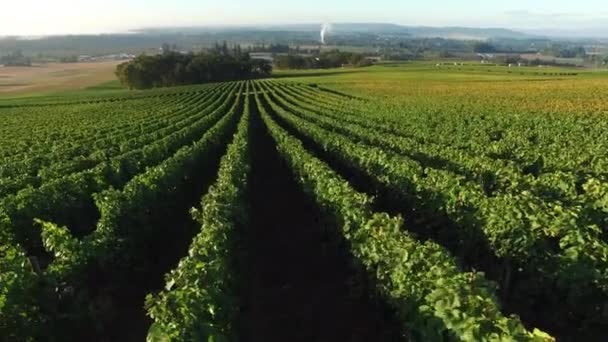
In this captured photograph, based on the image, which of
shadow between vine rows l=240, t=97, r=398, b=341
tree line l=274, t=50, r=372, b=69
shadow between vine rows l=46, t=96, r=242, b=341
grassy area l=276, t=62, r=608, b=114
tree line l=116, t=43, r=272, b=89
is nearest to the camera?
shadow between vine rows l=46, t=96, r=242, b=341

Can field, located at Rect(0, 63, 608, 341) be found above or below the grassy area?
above

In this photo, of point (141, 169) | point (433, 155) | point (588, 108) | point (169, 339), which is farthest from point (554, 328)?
point (588, 108)

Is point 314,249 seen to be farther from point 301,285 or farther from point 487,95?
point 487,95

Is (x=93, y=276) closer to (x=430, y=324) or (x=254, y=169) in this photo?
(x=430, y=324)

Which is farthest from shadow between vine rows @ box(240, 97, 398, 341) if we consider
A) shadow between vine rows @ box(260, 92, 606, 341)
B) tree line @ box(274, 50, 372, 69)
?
tree line @ box(274, 50, 372, 69)

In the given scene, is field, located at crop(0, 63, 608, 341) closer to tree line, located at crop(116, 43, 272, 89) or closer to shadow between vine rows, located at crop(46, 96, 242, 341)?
shadow between vine rows, located at crop(46, 96, 242, 341)

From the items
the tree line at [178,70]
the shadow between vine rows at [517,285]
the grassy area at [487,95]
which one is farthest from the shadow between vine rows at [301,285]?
the tree line at [178,70]

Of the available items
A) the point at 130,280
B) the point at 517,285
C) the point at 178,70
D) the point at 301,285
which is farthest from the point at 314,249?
the point at 178,70
